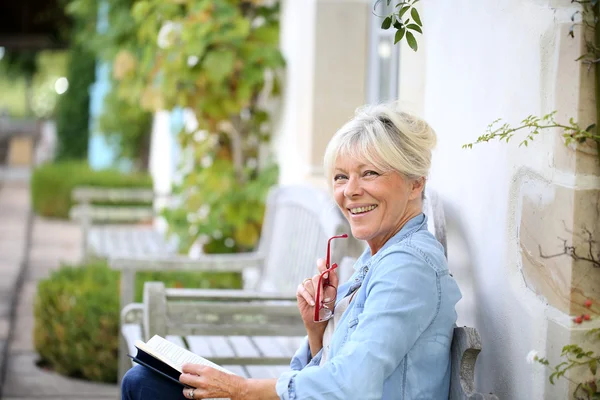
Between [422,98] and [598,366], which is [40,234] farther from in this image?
[598,366]

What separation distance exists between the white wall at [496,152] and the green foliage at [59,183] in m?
8.98

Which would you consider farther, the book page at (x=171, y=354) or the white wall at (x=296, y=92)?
the white wall at (x=296, y=92)

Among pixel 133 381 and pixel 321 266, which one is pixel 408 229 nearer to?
pixel 321 266

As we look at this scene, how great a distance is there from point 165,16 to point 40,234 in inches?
225

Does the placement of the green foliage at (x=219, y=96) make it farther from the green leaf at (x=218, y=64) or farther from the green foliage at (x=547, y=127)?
the green foliage at (x=547, y=127)

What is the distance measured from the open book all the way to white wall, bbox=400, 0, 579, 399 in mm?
681

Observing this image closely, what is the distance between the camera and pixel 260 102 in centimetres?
601

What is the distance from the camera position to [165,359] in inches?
88.5

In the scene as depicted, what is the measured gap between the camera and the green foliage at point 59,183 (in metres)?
11.5

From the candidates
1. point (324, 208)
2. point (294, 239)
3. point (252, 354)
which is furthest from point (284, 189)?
point (252, 354)

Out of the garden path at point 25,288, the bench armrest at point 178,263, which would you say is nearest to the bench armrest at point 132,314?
the bench armrest at point 178,263

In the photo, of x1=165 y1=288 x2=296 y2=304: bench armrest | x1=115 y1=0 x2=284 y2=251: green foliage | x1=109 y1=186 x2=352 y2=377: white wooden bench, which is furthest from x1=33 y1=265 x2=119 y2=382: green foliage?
x1=165 y1=288 x2=296 y2=304: bench armrest

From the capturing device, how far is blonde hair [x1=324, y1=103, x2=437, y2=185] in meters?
2.17

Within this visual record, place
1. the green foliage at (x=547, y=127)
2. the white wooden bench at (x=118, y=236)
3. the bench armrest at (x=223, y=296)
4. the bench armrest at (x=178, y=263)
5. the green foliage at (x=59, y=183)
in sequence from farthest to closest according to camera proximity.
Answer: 1. the green foliage at (x=59, y=183)
2. the white wooden bench at (x=118, y=236)
3. the bench armrest at (x=178, y=263)
4. the bench armrest at (x=223, y=296)
5. the green foliage at (x=547, y=127)
